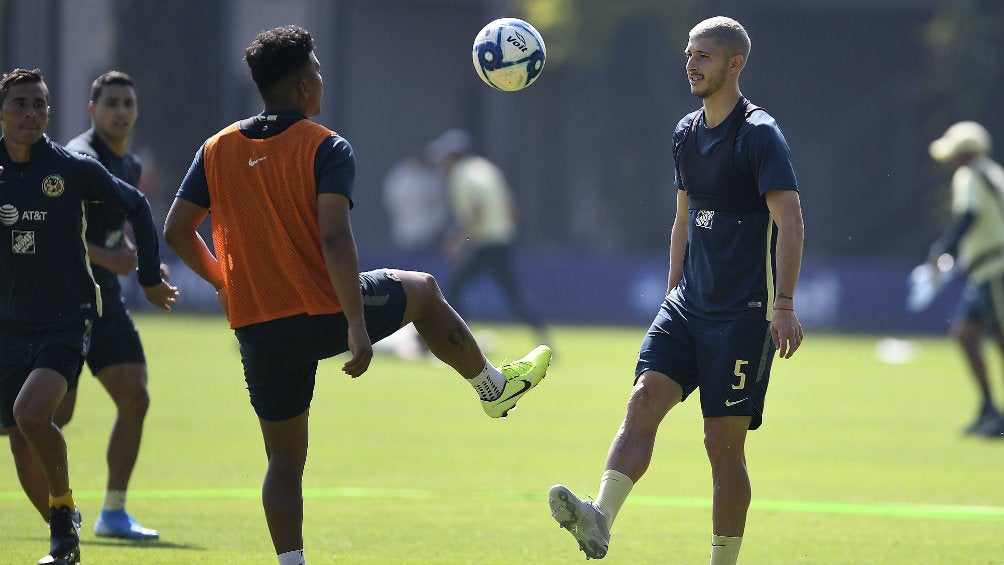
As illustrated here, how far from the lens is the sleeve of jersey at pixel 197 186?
6.74 m

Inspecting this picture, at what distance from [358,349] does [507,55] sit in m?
2.20

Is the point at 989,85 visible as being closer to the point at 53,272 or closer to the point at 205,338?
the point at 205,338

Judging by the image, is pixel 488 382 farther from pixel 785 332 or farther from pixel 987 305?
pixel 987 305

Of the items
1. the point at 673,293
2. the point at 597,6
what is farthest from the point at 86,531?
the point at 597,6

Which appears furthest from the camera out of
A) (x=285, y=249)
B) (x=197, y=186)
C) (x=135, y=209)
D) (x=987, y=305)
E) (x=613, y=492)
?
(x=987, y=305)

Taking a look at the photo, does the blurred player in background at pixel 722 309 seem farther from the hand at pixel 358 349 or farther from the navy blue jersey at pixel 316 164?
the navy blue jersey at pixel 316 164

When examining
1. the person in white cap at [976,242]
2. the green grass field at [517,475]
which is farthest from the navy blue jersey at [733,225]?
the person in white cap at [976,242]

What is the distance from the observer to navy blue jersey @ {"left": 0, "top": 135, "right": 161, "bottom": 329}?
24.5 ft

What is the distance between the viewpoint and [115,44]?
94.7 feet

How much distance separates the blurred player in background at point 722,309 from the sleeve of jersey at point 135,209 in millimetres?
2416

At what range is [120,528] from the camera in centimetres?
845

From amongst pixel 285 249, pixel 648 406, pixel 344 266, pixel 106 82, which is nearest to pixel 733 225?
pixel 648 406

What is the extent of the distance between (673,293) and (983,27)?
77.4 feet

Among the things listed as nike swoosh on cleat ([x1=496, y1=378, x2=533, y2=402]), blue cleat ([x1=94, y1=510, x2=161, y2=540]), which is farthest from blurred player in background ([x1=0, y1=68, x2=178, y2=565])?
nike swoosh on cleat ([x1=496, y1=378, x2=533, y2=402])
